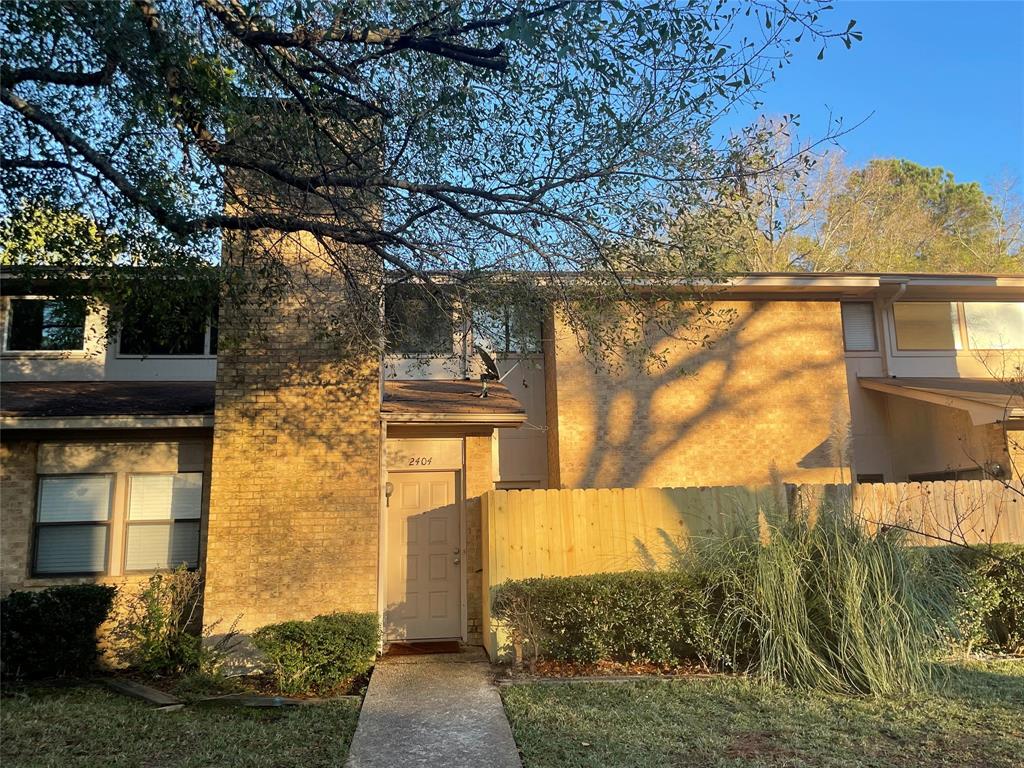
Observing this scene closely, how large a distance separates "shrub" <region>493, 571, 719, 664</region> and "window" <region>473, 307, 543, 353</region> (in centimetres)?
282

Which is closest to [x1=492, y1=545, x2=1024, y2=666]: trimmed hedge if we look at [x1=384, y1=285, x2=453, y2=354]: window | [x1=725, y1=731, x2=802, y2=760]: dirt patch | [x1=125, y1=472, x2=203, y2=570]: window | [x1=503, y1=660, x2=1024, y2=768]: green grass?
[x1=503, y1=660, x2=1024, y2=768]: green grass

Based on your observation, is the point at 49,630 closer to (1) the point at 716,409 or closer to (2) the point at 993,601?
(2) the point at 993,601

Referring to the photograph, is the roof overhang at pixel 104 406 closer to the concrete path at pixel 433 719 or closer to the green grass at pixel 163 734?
the green grass at pixel 163 734

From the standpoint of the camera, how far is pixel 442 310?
8.04 metres

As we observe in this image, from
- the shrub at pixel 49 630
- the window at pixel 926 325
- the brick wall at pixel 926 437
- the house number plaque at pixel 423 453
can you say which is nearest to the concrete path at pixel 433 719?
the house number plaque at pixel 423 453

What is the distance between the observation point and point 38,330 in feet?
39.3

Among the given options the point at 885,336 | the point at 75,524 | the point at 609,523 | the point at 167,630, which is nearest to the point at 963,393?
the point at 885,336

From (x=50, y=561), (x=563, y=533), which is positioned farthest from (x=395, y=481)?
(x=50, y=561)

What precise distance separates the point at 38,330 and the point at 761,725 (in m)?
11.8

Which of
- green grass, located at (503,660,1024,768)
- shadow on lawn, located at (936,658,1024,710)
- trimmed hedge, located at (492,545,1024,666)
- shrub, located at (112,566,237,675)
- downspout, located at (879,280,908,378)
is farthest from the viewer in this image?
downspout, located at (879,280,908,378)

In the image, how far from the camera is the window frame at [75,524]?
9.30 meters

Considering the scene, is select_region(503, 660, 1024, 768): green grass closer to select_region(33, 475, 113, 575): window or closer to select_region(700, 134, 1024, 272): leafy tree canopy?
select_region(33, 475, 113, 575): window

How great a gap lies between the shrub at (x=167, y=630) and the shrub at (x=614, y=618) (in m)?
3.32

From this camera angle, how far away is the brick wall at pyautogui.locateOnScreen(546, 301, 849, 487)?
13.1m
